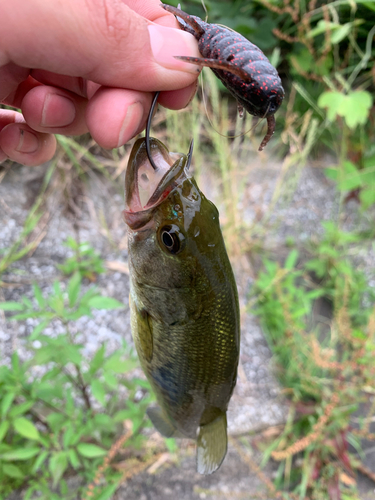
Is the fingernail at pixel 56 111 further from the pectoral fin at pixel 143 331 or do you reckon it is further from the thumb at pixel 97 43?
the pectoral fin at pixel 143 331

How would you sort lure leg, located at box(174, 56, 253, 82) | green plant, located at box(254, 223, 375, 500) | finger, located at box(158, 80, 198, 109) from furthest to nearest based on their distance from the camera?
green plant, located at box(254, 223, 375, 500)
finger, located at box(158, 80, 198, 109)
lure leg, located at box(174, 56, 253, 82)

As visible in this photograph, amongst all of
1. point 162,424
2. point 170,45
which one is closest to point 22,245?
point 162,424

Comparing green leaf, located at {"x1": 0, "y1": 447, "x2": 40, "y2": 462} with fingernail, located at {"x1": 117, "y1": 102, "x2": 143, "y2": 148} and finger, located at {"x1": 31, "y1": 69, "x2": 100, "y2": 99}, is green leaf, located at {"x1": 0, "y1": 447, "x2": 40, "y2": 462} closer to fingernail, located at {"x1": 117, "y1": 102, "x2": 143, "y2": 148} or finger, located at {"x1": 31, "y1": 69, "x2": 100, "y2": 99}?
fingernail, located at {"x1": 117, "y1": 102, "x2": 143, "y2": 148}

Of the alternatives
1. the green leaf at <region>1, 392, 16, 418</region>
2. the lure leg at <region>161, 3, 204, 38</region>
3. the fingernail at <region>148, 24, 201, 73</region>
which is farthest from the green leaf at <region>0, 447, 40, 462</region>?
the lure leg at <region>161, 3, 204, 38</region>

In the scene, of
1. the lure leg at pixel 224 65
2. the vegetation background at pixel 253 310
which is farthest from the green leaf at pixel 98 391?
the lure leg at pixel 224 65

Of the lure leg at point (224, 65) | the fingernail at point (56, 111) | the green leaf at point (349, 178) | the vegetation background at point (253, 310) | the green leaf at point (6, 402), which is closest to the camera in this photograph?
the lure leg at point (224, 65)

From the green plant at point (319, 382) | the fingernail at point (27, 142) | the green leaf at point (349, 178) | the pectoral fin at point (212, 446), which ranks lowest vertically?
the green plant at point (319, 382)

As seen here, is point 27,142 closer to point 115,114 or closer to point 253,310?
point 115,114
